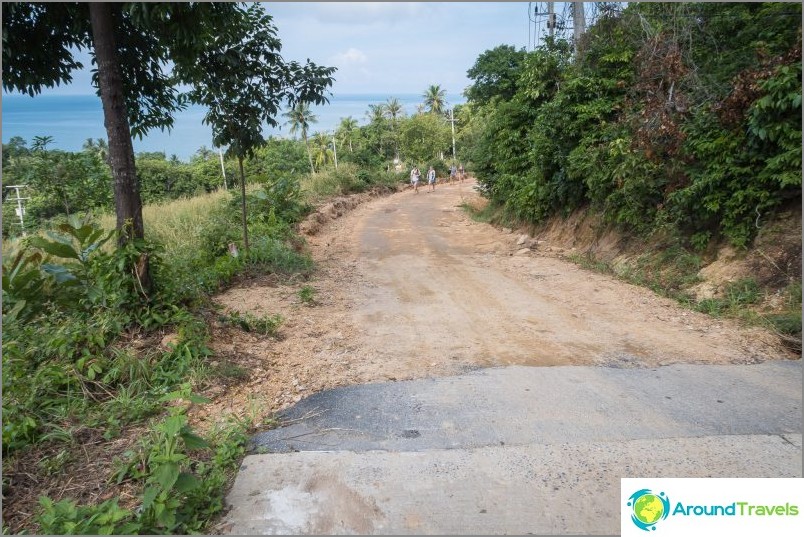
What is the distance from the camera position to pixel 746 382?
14.5ft

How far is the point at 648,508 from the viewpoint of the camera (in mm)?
2600

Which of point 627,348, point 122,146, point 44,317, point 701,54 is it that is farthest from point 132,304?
point 701,54

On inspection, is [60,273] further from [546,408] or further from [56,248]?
[546,408]

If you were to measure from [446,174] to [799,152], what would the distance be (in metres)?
36.9

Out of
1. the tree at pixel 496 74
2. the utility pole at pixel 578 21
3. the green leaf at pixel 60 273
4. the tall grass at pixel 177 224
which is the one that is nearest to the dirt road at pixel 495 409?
the green leaf at pixel 60 273

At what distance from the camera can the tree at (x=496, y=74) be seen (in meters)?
16.7

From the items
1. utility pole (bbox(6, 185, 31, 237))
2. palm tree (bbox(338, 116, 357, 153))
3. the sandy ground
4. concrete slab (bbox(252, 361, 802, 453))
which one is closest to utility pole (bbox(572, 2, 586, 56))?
the sandy ground

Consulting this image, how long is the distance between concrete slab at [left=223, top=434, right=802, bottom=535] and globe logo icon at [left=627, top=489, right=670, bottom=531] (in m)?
0.17

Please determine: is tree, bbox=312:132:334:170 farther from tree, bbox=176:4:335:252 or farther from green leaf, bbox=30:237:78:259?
green leaf, bbox=30:237:78:259

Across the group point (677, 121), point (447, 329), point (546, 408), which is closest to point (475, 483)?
point (546, 408)

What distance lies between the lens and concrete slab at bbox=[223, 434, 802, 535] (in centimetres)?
275

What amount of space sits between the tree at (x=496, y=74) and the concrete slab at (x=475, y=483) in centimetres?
1493

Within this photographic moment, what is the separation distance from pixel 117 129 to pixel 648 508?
209 inches

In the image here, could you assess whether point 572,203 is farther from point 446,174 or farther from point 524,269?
point 446,174
